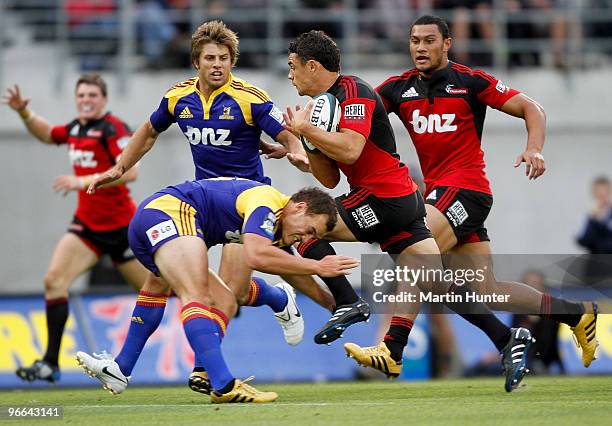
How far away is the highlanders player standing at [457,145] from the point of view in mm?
8914

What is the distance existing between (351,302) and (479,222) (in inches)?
47.9

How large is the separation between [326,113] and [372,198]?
76 centimetres

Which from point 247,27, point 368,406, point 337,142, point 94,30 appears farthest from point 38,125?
point 247,27

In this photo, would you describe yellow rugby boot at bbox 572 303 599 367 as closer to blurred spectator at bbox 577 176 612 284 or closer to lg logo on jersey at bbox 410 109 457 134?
lg logo on jersey at bbox 410 109 457 134

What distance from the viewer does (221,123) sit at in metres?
8.95

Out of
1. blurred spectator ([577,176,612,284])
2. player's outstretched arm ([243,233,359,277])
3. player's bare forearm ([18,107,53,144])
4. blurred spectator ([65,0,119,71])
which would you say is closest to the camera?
player's outstretched arm ([243,233,359,277])

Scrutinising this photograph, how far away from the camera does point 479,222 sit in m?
9.02

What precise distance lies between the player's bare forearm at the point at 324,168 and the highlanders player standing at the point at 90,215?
9.61 feet

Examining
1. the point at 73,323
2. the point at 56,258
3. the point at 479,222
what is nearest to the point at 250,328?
the point at 73,323

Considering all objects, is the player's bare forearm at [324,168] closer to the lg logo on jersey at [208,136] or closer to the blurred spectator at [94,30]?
the lg logo on jersey at [208,136]

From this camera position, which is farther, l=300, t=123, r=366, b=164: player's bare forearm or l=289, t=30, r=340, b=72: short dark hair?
l=289, t=30, r=340, b=72: short dark hair

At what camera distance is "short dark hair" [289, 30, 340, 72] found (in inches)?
327

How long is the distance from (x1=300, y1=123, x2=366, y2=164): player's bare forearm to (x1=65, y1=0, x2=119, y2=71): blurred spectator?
10.5 metres

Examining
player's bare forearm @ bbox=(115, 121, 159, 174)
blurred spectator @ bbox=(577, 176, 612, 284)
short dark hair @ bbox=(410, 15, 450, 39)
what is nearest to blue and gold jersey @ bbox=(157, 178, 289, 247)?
player's bare forearm @ bbox=(115, 121, 159, 174)
